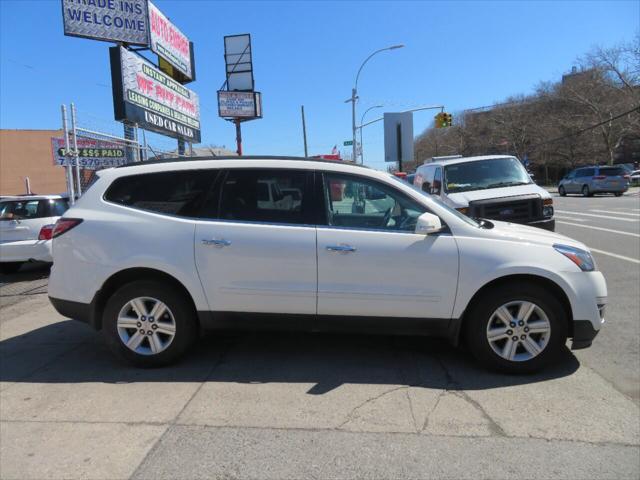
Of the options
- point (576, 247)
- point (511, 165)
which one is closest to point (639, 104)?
point (511, 165)

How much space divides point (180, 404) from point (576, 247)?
3447 mm

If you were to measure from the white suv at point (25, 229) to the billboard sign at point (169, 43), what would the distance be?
6.54 m

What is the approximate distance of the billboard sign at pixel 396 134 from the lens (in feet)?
67.0

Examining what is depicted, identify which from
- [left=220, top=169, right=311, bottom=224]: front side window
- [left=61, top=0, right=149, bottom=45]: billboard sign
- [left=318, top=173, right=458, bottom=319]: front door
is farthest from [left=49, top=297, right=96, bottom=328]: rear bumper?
[left=61, top=0, right=149, bottom=45]: billboard sign

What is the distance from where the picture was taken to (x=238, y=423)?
11.3 ft

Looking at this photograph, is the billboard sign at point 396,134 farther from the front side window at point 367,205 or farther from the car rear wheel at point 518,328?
the car rear wheel at point 518,328

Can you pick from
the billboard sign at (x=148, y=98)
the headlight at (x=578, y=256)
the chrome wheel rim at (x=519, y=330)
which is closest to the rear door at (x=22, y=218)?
the billboard sign at (x=148, y=98)

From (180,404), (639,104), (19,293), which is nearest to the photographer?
(180,404)

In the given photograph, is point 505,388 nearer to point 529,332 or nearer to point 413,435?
point 529,332

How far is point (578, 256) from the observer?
4.16 m

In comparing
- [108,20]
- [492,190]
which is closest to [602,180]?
[492,190]

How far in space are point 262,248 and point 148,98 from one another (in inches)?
429

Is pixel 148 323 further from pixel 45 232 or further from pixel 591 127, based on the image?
pixel 591 127

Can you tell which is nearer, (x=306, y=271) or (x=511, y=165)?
(x=306, y=271)
